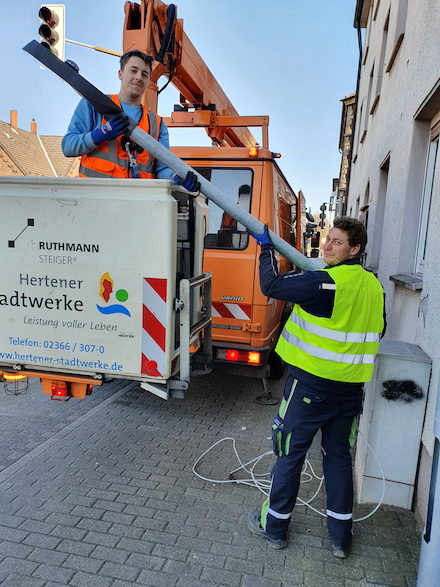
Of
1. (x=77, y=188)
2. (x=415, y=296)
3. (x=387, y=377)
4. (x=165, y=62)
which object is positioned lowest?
(x=387, y=377)

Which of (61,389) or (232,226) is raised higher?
(232,226)

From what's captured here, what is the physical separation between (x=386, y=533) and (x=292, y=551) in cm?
65

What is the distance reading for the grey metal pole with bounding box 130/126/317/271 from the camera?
2.68 meters

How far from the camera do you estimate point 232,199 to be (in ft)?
14.5

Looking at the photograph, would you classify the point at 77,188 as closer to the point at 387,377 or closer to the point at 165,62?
the point at 387,377

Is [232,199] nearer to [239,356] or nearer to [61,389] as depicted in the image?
[239,356]

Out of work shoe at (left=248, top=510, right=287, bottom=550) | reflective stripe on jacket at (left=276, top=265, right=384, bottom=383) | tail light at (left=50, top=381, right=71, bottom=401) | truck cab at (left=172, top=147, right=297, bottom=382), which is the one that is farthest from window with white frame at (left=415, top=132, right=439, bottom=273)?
tail light at (left=50, top=381, right=71, bottom=401)

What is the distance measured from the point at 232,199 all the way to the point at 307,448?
2769 millimetres

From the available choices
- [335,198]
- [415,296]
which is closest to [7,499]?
[415,296]

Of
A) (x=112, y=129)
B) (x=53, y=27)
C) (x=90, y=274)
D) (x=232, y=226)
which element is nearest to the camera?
(x=90, y=274)

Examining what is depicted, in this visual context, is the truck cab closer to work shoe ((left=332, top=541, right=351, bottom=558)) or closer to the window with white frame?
the window with white frame

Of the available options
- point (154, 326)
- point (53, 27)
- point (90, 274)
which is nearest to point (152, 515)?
point (154, 326)

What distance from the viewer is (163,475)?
320 centimetres

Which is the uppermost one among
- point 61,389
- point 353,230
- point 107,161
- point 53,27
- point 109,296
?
point 53,27
